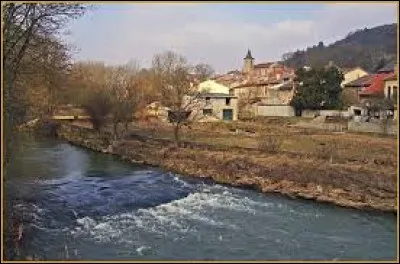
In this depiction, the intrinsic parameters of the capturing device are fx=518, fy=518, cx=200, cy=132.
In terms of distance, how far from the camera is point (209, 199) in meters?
16.0

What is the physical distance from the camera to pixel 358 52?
292 feet

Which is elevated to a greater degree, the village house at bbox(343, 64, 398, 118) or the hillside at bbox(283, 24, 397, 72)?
the hillside at bbox(283, 24, 397, 72)

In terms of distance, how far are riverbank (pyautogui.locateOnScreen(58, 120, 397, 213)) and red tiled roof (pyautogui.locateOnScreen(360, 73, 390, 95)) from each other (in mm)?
19553

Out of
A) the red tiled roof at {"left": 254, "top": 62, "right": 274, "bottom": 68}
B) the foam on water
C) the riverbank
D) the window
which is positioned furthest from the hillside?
the foam on water

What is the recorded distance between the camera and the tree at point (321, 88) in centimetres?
3903

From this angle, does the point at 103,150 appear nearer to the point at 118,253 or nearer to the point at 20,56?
the point at 20,56

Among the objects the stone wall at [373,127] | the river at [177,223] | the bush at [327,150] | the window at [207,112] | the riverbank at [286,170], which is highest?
the window at [207,112]

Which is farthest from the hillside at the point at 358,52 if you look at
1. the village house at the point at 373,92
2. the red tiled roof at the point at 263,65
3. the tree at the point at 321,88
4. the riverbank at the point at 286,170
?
the riverbank at the point at 286,170

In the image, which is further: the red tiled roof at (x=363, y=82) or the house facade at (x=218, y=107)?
the red tiled roof at (x=363, y=82)

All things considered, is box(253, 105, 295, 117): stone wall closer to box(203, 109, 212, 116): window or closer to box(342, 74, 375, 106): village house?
box(342, 74, 375, 106): village house

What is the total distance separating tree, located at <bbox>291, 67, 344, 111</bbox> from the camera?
39.0 meters

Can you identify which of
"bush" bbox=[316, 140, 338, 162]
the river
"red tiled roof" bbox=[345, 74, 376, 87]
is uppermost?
"red tiled roof" bbox=[345, 74, 376, 87]

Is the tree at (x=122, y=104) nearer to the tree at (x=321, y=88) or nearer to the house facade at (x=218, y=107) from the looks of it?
the house facade at (x=218, y=107)

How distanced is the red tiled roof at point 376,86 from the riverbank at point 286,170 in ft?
64.2
